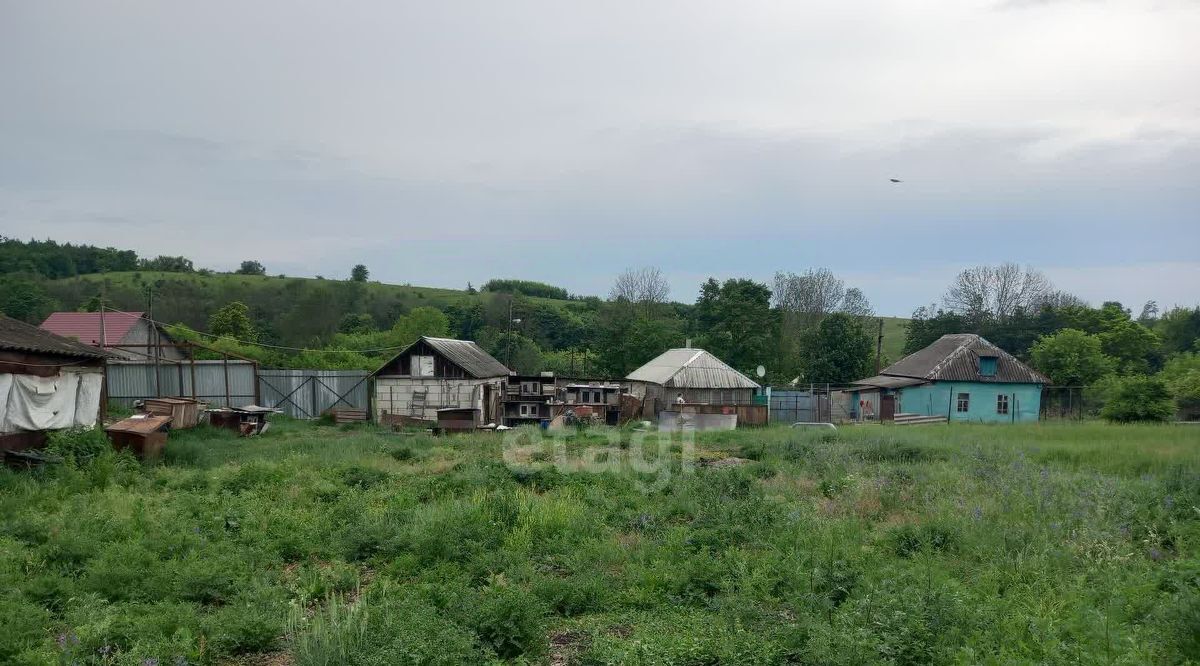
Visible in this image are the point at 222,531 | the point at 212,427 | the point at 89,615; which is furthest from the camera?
the point at 212,427

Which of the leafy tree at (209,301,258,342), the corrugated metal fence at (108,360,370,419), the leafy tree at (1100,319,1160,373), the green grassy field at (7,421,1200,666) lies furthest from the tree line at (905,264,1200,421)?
the leafy tree at (209,301,258,342)

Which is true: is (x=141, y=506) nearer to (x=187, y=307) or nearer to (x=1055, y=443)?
(x=1055, y=443)

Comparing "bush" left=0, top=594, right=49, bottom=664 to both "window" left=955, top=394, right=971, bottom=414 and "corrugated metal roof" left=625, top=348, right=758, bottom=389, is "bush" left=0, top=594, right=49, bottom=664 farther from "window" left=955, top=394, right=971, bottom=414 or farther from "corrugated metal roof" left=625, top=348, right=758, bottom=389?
"window" left=955, top=394, right=971, bottom=414

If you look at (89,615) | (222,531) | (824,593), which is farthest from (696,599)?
(222,531)

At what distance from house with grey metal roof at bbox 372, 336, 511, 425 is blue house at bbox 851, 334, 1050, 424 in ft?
60.0

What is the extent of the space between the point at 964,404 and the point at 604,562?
30789mm

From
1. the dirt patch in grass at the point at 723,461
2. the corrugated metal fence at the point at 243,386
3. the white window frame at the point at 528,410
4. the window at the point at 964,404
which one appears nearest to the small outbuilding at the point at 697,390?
the white window frame at the point at 528,410

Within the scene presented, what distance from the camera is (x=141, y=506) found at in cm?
1020

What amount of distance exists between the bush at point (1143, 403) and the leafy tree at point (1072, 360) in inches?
527

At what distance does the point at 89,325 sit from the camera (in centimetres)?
3362

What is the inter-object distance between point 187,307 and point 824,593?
183 ft

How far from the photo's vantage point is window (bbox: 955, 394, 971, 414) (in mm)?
33406

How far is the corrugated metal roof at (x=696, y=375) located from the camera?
28797 mm

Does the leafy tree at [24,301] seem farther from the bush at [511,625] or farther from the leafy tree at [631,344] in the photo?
the bush at [511,625]
